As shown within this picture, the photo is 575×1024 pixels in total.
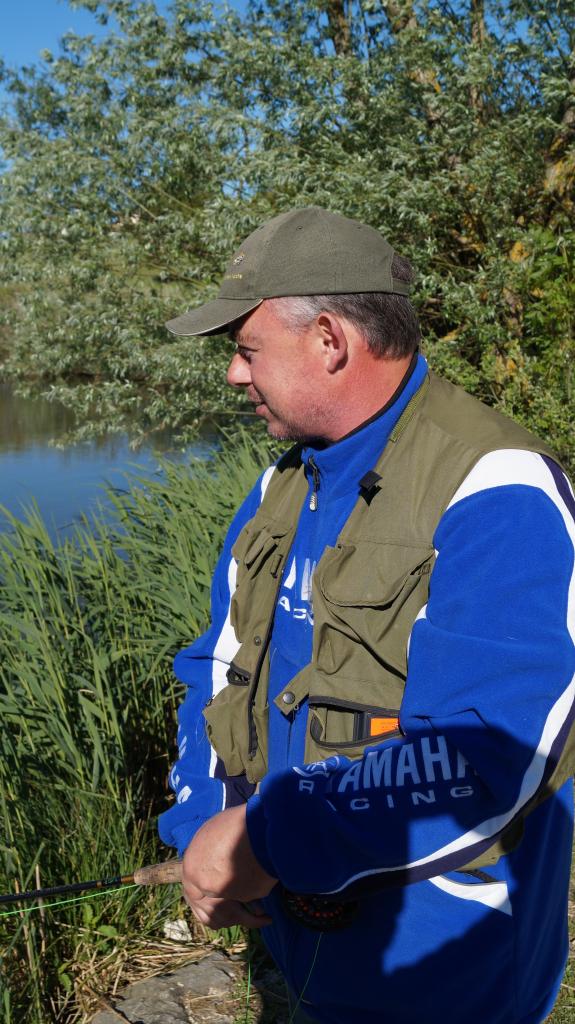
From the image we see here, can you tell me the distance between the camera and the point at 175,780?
5.76 feet

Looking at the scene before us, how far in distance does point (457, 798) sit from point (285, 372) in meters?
0.77

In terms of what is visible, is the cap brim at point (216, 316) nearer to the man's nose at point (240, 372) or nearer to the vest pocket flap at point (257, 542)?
the man's nose at point (240, 372)

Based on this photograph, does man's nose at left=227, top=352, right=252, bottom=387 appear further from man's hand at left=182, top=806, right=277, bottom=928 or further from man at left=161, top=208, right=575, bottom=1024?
man's hand at left=182, top=806, right=277, bottom=928

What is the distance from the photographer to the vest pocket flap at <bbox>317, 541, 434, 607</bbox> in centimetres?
131

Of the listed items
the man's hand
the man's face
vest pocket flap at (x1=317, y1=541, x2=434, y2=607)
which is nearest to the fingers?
the man's hand

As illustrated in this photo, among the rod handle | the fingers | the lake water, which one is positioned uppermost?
the fingers

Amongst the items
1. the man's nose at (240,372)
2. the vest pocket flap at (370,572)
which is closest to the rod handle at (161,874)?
the vest pocket flap at (370,572)

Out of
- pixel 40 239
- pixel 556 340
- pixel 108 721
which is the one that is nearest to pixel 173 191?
pixel 40 239

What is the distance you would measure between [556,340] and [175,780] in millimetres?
4706

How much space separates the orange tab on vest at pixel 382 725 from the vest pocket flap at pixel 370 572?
17 cm

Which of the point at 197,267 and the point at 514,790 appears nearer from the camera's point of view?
the point at 514,790

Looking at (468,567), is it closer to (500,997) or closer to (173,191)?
(500,997)

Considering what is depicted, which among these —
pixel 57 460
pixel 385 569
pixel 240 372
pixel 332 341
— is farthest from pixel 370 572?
pixel 57 460

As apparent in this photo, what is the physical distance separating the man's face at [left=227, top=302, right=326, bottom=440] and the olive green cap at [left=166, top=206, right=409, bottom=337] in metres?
0.04
